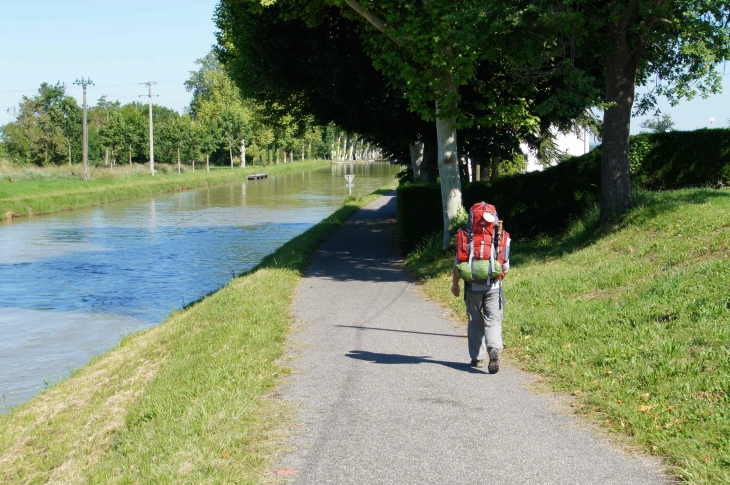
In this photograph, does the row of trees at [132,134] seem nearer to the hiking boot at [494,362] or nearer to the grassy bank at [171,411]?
the grassy bank at [171,411]

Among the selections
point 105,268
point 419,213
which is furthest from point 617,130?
point 105,268

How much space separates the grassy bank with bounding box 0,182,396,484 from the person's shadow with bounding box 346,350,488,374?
940 millimetres

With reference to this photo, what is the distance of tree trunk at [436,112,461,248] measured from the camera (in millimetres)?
16906

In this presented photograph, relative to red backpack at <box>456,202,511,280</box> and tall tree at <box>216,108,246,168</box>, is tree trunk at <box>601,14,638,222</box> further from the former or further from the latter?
tall tree at <box>216,108,246,168</box>

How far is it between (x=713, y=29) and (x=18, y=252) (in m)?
24.1

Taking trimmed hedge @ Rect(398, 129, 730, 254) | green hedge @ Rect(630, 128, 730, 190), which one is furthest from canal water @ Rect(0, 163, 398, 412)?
green hedge @ Rect(630, 128, 730, 190)

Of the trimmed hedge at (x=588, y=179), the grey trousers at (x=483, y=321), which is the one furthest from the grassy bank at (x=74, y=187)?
the grey trousers at (x=483, y=321)

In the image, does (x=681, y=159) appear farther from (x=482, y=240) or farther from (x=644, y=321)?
(x=482, y=240)

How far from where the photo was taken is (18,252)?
28078 mm

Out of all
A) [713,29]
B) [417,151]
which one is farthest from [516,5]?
[417,151]

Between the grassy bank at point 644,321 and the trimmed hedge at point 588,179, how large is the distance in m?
1.99

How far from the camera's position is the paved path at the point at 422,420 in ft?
17.0

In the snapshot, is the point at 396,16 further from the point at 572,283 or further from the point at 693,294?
the point at 693,294

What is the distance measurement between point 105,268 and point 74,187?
105 feet
